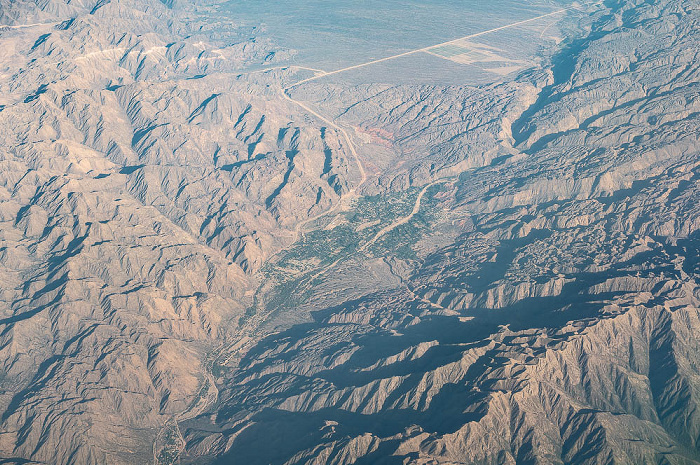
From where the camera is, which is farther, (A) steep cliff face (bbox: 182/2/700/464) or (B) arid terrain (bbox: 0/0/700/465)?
(B) arid terrain (bbox: 0/0/700/465)

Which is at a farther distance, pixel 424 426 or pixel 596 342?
pixel 596 342

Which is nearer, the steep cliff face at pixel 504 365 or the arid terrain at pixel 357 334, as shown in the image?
the steep cliff face at pixel 504 365

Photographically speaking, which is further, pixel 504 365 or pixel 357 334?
pixel 357 334

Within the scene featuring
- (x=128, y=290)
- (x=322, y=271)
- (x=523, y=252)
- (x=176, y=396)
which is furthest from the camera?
(x=322, y=271)

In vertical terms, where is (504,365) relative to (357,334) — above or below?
above

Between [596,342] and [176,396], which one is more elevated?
[596,342]

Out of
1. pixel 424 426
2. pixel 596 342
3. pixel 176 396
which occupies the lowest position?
pixel 176 396

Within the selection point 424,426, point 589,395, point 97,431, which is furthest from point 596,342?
point 97,431

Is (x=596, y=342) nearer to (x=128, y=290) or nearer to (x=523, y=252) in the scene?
(x=523, y=252)

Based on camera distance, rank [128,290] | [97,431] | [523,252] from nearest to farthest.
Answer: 1. [97,431]
2. [128,290]
3. [523,252]
